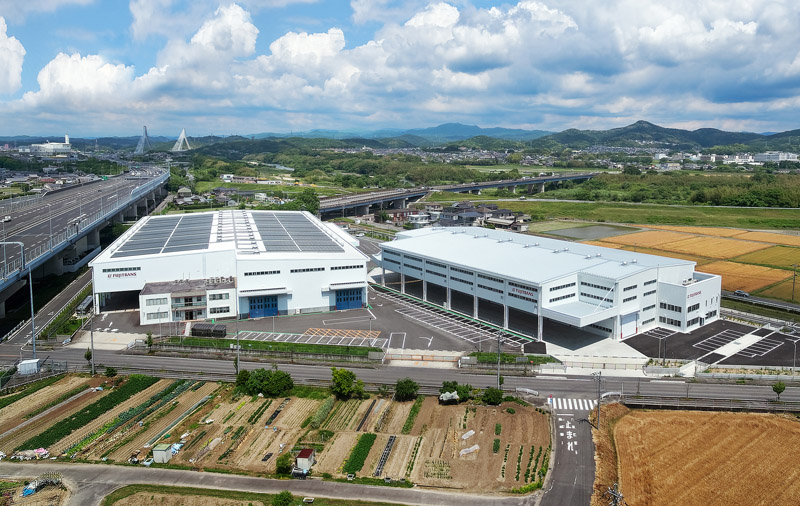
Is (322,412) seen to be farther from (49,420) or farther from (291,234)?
(291,234)

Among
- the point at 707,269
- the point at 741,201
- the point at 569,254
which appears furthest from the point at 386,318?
the point at 741,201

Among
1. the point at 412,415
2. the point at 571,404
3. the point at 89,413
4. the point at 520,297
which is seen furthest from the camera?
the point at 520,297

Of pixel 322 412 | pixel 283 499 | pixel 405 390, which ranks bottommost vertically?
pixel 322 412

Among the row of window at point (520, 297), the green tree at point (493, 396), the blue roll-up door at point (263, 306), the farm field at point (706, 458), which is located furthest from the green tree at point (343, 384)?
the blue roll-up door at point (263, 306)

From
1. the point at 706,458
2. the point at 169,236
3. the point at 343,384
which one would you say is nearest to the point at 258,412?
the point at 343,384

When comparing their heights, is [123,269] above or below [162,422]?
above

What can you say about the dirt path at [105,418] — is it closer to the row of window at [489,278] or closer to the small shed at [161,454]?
the small shed at [161,454]

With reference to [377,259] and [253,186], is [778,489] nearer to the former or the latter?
[377,259]

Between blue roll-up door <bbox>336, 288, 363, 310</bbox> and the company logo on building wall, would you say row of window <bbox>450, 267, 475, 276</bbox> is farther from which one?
the company logo on building wall
